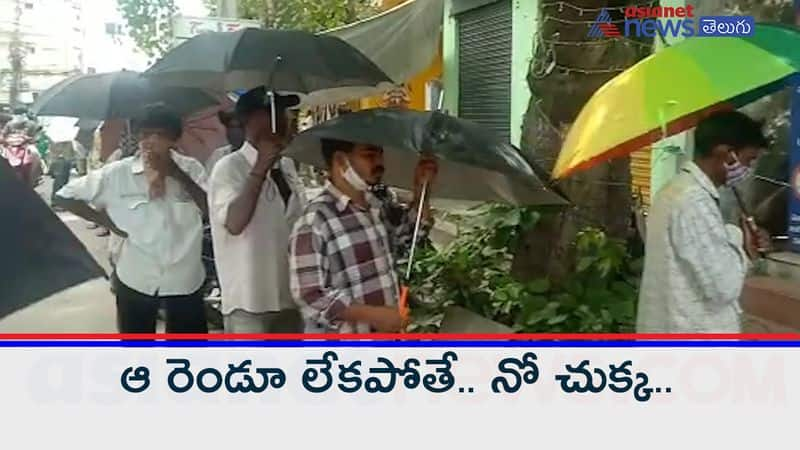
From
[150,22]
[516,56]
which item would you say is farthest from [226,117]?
[516,56]

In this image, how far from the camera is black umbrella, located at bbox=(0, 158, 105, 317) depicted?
1790 mm

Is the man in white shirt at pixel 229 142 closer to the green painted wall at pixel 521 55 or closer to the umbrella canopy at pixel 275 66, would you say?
the umbrella canopy at pixel 275 66

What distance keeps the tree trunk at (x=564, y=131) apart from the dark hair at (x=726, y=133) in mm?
305

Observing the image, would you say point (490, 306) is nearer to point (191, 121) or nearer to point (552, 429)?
point (552, 429)

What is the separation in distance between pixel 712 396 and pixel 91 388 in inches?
55.2

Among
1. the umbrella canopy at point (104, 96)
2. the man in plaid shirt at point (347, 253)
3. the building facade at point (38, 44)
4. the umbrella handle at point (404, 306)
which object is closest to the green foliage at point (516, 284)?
the umbrella handle at point (404, 306)

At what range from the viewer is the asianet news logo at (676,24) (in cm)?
180

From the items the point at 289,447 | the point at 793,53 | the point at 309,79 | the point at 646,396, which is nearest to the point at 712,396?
the point at 646,396

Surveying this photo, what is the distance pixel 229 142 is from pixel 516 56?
31.7 inches

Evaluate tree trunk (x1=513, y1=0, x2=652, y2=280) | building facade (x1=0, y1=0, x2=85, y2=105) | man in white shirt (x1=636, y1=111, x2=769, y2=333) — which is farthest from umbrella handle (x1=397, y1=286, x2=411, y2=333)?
building facade (x1=0, y1=0, x2=85, y2=105)

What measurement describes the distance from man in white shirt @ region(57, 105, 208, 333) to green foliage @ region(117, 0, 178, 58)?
16cm

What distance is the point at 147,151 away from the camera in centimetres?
199

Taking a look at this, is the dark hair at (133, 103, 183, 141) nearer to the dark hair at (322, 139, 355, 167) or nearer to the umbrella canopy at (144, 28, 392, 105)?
the umbrella canopy at (144, 28, 392, 105)

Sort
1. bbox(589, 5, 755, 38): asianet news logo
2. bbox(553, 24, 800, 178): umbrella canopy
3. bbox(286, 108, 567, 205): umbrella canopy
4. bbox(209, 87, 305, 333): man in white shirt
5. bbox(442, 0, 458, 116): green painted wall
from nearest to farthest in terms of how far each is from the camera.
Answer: bbox(553, 24, 800, 178): umbrella canopy
bbox(589, 5, 755, 38): asianet news logo
bbox(286, 108, 567, 205): umbrella canopy
bbox(209, 87, 305, 333): man in white shirt
bbox(442, 0, 458, 116): green painted wall
